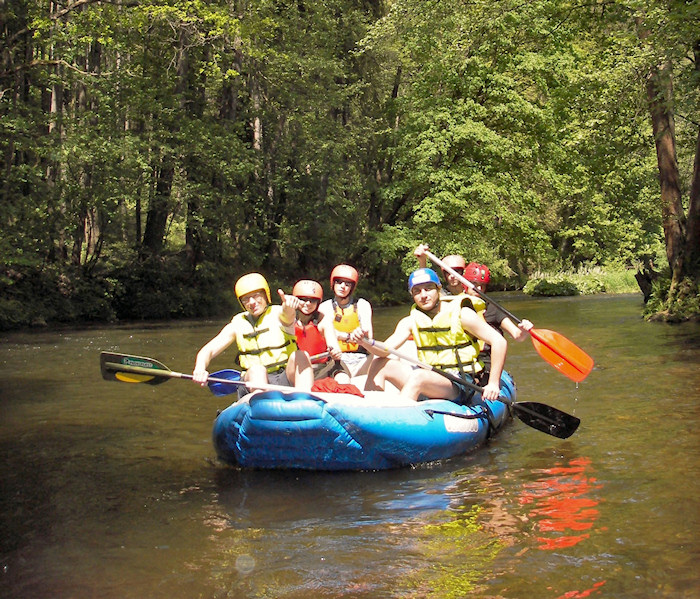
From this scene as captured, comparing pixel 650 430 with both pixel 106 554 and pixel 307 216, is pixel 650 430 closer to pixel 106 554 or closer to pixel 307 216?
pixel 106 554

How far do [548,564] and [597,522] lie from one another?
715 millimetres

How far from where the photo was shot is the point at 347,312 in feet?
23.6

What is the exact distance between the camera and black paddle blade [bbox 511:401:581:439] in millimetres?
6383

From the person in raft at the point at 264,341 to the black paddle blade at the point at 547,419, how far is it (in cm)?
168

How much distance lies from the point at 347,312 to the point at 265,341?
1279mm

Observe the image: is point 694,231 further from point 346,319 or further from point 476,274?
point 346,319

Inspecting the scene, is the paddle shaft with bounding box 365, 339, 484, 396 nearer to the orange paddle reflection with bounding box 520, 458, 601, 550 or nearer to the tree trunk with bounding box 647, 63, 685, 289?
the orange paddle reflection with bounding box 520, 458, 601, 550

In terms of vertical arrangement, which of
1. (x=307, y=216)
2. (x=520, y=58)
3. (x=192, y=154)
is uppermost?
(x=520, y=58)

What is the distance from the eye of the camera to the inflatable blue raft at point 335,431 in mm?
5477

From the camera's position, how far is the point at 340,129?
22.7 metres

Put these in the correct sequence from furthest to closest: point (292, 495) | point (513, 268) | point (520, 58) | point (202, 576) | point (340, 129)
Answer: point (513, 268) < point (340, 129) < point (520, 58) < point (292, 495) < point (202, 576)

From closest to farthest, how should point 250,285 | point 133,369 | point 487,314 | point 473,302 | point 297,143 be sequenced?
point 250,285
point 133,369
point 473,302
point 487,314
point 297,143

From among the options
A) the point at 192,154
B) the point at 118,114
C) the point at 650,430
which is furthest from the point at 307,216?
the point at 650,430

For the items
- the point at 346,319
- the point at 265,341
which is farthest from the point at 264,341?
the point at 346,319
